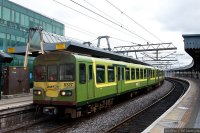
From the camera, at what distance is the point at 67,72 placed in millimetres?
12305

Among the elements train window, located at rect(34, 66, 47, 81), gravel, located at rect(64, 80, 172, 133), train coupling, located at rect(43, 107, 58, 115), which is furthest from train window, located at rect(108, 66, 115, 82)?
train coupling, located at rect(43, 107, 58, 115)

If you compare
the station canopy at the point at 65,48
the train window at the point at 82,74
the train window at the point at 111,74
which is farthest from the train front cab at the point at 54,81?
the station canopy at the point at 65,48

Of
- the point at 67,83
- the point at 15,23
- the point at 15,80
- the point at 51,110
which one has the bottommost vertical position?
the point at 51,110

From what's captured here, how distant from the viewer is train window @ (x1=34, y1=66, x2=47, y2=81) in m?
12.9

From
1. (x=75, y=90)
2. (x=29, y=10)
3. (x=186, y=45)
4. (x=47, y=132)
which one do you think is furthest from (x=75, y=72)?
(x=29, y=10)

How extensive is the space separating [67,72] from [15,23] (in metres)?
24.9

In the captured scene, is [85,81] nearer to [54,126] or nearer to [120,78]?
[54,126]

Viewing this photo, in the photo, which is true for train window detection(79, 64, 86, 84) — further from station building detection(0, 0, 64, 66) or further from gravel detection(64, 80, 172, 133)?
station building detection(0, 0, 64, 66)

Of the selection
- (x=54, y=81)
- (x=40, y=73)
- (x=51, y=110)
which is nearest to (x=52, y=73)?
(x=54, y=81)

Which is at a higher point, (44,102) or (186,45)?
(186,45)

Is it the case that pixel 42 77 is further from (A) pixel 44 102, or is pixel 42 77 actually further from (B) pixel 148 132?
(B) pixel 148 132

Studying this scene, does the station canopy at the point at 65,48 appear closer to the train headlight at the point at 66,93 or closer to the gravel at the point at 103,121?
the gravel at the point at 103,121

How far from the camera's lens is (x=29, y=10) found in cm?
3791

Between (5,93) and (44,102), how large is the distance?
18.7 feet
